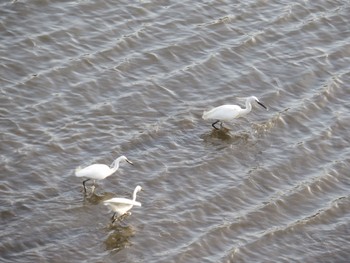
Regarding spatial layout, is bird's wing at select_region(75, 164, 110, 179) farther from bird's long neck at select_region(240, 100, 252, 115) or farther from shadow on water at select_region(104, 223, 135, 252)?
bird's long neck at select_region(240, 100, 252, 115)

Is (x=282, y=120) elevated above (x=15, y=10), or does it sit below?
below

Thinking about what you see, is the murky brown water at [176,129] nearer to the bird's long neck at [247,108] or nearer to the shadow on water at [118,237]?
the shadow on water at [118,237]

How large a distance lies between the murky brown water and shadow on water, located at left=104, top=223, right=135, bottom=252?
30 mm

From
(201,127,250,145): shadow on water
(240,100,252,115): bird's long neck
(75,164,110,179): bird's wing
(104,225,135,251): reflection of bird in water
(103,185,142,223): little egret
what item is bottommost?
(201,127,250,145): shadow on water

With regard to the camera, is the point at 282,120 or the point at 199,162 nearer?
the point at 199,162

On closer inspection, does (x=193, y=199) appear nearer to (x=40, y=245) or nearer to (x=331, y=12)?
(x=40, y=245)

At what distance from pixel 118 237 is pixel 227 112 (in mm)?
3764

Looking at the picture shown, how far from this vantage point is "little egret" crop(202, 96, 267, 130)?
16.2 m

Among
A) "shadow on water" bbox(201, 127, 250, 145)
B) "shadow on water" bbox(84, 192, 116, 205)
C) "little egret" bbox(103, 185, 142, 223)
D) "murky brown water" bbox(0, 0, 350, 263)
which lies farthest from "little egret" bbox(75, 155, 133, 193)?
"shadow on water" bbox(201, 127, 250, 145)

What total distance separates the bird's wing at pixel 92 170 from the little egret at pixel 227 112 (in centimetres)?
275

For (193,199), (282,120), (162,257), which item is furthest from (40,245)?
(282,120)

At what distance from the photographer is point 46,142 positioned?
50.0ft

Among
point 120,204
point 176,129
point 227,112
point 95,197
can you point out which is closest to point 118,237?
point 120,204

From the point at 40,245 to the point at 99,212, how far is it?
1.43 metres
